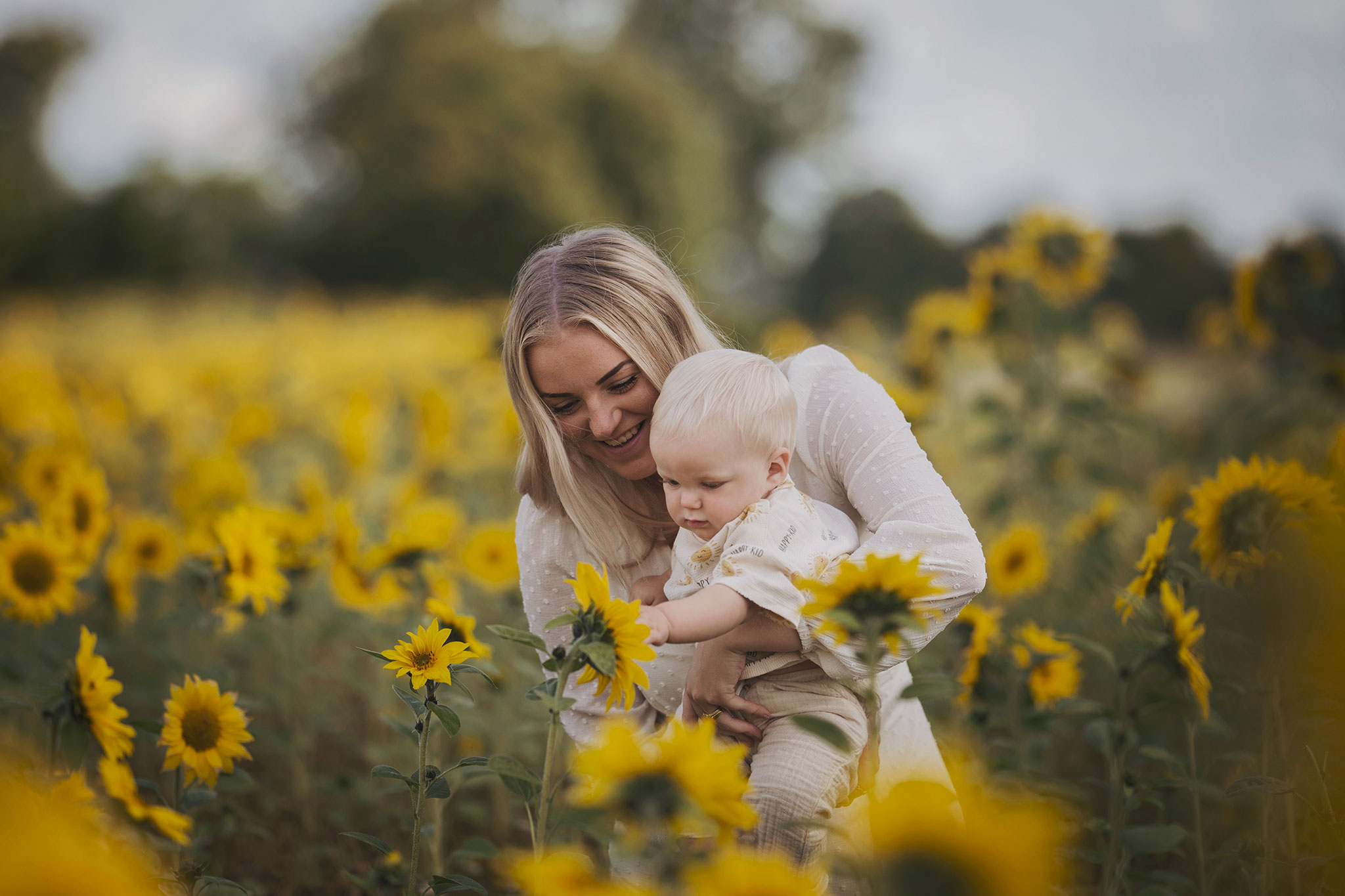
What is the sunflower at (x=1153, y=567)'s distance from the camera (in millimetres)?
1499

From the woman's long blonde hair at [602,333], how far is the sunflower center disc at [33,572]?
48.9 inches

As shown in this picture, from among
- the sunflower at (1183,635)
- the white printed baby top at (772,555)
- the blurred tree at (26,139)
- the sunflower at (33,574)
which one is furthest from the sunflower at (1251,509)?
the blurred tree at (26,139)

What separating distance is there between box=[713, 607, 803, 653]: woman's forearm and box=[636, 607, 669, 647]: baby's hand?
0.59 feet

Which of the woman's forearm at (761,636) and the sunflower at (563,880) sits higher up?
the woman's forearm at (761,636)

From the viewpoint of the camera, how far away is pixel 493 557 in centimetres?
274

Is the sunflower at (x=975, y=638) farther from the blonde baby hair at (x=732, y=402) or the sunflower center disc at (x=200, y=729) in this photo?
the sunflower center disc at (x=200, y=729)

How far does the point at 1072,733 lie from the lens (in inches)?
106

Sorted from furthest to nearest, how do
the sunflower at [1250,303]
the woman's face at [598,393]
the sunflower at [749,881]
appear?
the sunflower at [1250,303] < the woman's face at [598,393] < the sunflower at [749,881]

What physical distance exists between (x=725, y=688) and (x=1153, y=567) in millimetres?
725

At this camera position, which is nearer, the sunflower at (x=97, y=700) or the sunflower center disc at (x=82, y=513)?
the sunflower at (x=97, y=700)

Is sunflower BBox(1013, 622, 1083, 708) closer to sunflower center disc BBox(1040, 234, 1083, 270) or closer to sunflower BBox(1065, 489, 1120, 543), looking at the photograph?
sunflower BBox(1065, 489, 1120, 543)

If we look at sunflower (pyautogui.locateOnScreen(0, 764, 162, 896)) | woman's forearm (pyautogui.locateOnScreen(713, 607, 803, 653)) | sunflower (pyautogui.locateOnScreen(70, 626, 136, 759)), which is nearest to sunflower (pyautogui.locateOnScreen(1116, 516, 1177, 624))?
woman's forearm (pyautogui.locateOnScreen(713, 607, 803, 653))

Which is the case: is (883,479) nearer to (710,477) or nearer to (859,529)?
(859,529)

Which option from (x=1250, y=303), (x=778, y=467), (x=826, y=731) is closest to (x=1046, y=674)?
(x=778, y=467)
